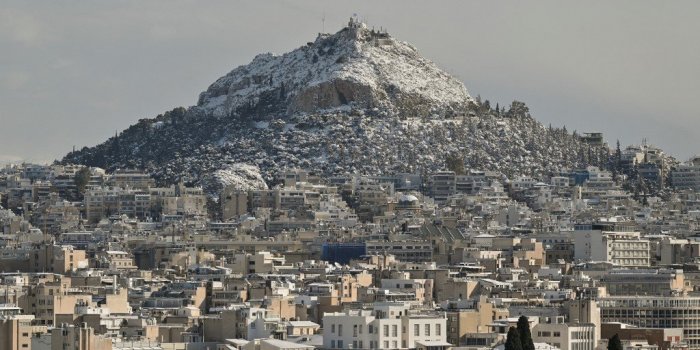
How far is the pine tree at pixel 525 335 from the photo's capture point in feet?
301

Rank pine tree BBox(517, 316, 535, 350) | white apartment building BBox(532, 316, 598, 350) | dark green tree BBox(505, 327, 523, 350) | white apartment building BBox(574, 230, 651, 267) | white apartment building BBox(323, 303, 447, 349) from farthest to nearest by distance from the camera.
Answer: white apartment building BBox(574, 230, 651, 267) < white apartment building BBox(532, 316, 598, 350) < white apartment building BBox(323, 303, 447, 349) < pine tree BBox(517, 316, 535, 350) < dark green tree BBox(505, 327, 523, 350)

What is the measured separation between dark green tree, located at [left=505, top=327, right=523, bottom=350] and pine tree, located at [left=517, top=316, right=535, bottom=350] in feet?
0.70

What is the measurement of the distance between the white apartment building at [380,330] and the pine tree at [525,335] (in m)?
4.14

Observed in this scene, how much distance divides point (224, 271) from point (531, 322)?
1499 inches

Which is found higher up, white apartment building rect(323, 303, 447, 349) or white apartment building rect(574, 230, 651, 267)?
white apartment building rect(574, 230, 651, 267)

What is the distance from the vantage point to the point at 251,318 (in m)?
106

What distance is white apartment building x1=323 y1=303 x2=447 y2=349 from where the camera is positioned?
315 feet

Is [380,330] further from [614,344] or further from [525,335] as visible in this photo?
[614,344]

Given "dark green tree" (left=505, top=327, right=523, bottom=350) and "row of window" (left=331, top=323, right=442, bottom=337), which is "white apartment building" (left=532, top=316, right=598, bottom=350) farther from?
"dark green tree" (left=505, top=327, right=523, bottom=350)

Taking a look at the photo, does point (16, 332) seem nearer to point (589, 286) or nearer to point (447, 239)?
point (589, 286)

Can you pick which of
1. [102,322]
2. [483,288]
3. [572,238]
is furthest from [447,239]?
[102,322]

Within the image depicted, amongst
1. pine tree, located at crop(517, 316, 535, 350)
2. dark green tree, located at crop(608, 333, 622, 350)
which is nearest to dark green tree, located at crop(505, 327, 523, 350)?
pine tree, located at crop(517, 316, 535, 350)


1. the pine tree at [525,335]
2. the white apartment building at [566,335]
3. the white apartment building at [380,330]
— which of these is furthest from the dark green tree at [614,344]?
the white apartment building at [380,330]

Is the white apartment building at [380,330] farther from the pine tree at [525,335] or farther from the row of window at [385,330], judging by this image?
the pine tree at [525,335]
